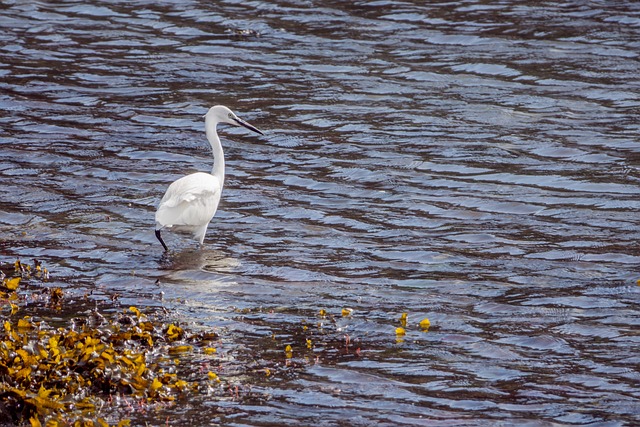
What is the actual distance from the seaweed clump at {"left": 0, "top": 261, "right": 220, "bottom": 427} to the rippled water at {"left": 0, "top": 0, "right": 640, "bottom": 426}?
0.88 feet

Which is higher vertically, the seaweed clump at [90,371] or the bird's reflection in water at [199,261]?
the seaweed clump at [90,371]

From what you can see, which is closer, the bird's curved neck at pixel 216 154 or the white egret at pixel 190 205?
the white egret at pixel 190 205

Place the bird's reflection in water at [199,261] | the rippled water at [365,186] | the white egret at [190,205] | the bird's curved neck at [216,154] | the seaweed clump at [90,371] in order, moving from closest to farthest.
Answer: the seaweed clump at [90,371]
the rippled water at [365,186]
the bird's reflection in water at [199,261]
the white egret at [190,205]
the bird's curved neck at [216,154]

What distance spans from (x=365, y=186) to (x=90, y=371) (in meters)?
5.53

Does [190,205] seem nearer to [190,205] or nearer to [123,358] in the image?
[190,205]

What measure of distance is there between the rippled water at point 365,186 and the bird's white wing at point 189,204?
292mm

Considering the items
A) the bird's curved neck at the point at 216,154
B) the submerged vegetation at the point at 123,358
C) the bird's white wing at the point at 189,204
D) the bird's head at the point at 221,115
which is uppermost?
the bird's head at the point at 221,115

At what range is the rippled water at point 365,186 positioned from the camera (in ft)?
21.3

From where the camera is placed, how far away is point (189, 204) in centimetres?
919

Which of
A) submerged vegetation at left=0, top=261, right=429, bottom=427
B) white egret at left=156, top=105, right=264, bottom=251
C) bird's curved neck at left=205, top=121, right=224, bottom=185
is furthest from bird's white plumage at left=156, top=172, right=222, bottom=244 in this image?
submerged vegetation at left=0, top=261, right=429, bottom=427

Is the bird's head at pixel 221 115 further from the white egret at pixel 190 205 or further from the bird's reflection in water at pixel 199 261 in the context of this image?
the bird's reflection in water at pixel 199 261

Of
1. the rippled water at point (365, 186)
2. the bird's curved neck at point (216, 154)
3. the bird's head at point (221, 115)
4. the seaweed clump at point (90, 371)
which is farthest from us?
the bird's head at point (221, 115)

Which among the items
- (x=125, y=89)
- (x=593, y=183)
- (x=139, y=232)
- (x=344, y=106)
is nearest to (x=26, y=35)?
(x=125, y=89)

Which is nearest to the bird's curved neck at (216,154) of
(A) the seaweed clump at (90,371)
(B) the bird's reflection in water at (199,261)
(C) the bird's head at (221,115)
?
(C) the bird's head at (221,115)
